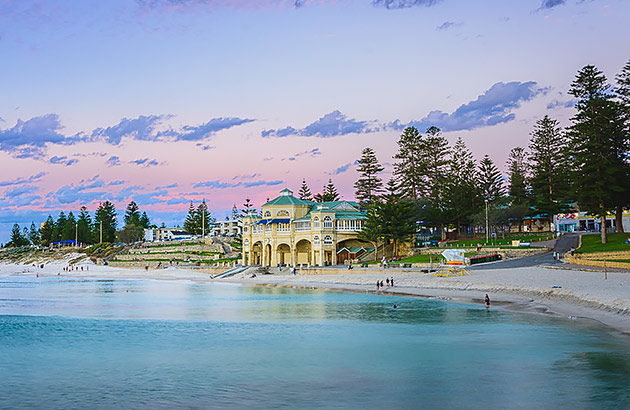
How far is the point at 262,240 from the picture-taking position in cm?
6047

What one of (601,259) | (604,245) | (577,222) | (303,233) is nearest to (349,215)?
(303,233)

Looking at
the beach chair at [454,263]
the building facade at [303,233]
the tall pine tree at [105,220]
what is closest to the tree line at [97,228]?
the tall pine tree at [105,220]

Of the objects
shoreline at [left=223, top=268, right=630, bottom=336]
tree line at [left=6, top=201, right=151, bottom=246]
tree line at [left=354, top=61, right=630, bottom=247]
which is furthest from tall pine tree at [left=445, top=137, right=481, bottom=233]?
tree line at [left=6, top=201, right=151, bottom=246]

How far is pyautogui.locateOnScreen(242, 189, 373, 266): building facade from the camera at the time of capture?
182 feet

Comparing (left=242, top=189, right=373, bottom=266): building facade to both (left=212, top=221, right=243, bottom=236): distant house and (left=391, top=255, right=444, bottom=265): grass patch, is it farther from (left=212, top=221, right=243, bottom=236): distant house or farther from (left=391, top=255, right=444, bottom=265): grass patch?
(left=212, top=221, right=243, bottom=236): distant house

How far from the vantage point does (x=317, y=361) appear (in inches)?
593

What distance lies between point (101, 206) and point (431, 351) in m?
103

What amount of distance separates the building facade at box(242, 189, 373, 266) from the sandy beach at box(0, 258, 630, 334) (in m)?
5.36

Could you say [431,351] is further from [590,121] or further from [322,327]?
[590,121]

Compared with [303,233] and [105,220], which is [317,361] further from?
[105,220]

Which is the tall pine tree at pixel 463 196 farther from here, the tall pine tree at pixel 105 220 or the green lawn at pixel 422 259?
the tall pine tree at pixel 105 220

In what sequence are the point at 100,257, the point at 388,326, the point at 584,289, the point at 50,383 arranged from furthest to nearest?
the point at 100,257 < the point at 584,289 < the point at 388,326 < the point at 50,383

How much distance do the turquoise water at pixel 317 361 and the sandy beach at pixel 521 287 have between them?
1653mm

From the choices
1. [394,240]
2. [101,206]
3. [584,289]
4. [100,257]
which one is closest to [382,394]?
[584,289]
